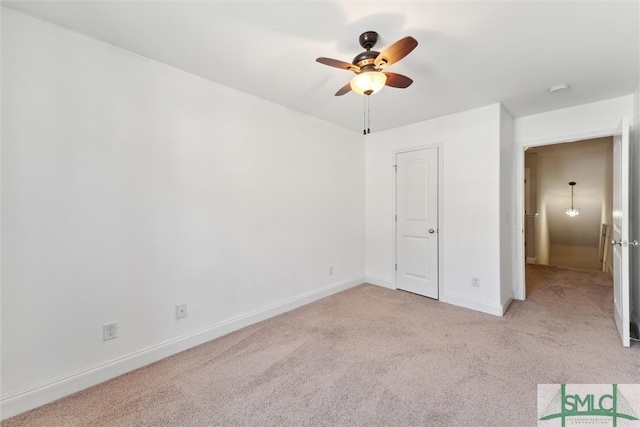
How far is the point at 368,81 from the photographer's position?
1715 millimetres

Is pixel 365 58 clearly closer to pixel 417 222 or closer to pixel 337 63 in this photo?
pixel 337 63

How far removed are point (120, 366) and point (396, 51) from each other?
285 centimetres

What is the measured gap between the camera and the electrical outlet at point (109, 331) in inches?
75.0

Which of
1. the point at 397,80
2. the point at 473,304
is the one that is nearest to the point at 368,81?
the point at 397,80

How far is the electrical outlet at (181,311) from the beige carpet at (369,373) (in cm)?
31

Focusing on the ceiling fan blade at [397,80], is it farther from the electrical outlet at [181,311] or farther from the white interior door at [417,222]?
the electrical outlet at [181,311]

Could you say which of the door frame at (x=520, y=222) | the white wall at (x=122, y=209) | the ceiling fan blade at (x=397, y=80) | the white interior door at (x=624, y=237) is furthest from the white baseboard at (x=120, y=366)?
the white interior door at (x=624, y=237)

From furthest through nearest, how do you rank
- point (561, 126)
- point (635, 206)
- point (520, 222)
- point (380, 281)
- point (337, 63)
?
1. point (380, 281)
2. point (520, 222)
3. point (561, 126)
4. point (635, 206)
5. point (337, 63)

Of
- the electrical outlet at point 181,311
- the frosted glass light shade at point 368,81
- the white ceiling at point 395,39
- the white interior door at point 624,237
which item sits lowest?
the electrical outlet at point 181,311

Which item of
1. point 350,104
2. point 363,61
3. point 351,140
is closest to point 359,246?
point 351,140

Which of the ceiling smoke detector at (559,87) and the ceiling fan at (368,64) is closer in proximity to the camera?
the ceiling fan at (368,64)

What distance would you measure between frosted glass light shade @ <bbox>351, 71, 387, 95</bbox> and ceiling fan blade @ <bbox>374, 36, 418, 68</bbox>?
0.24 ft

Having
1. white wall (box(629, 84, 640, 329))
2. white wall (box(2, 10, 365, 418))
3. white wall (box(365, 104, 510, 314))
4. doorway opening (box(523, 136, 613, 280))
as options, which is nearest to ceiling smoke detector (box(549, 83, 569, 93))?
white wall (box(365, 104, 510, 314))

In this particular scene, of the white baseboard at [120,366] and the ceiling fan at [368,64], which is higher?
the ceiling fan at [368,64]
